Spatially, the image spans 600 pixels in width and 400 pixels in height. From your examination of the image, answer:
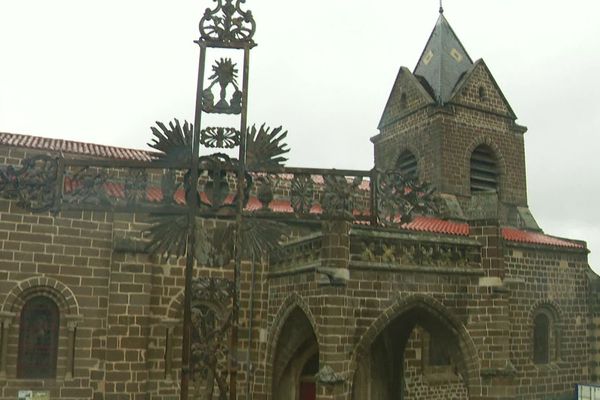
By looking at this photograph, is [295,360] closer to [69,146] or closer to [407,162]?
[69,146]

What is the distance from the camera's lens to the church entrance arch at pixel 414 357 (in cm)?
1234

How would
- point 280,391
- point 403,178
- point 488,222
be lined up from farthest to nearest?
point 280,391 → point 488,222 → point 403,178

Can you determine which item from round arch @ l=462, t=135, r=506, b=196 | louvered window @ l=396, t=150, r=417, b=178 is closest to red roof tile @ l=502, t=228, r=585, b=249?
round arch @ l=462, t=135, r=506, b=196

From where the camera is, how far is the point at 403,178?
5.17 meters

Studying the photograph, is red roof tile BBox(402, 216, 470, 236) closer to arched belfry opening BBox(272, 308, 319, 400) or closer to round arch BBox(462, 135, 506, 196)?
round arch BBox(462, 135, 506, 196)

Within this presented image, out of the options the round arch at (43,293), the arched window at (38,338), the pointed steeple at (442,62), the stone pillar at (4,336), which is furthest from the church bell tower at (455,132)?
the stone pillar at (4,336)

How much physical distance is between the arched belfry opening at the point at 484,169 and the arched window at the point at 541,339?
5473mm

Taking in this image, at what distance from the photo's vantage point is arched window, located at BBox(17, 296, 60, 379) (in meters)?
12.8

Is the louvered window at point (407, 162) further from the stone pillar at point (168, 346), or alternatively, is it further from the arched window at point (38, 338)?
the arched window at point (38, 338)

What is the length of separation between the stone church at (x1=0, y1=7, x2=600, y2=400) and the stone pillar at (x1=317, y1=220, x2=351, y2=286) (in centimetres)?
3

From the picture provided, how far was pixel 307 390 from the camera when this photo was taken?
49.2 feet

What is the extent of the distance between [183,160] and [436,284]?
862 centimetres

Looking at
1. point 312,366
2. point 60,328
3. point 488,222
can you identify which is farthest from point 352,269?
point 60,328

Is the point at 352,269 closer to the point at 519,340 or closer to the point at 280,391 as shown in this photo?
the point at 280,391
